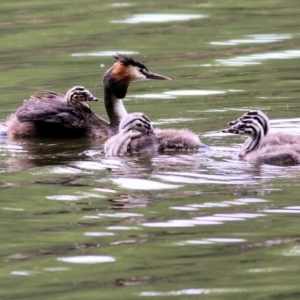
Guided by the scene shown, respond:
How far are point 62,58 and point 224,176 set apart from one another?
879cm

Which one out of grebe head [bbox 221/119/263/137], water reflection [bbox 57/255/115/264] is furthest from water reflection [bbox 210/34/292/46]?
water reflection [bbox 57/255/115/264]

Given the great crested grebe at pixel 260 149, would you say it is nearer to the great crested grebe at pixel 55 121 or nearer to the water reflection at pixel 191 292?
the great crested grebe at pixel 55 121

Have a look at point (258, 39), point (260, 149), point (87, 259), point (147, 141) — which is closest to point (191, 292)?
point (87, 259)

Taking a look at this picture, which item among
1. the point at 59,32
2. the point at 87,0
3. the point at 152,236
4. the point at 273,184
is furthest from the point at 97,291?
the point at 87,0

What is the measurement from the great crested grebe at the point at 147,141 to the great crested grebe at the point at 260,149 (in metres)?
0.44

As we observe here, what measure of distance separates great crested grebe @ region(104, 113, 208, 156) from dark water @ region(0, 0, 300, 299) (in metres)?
0.24

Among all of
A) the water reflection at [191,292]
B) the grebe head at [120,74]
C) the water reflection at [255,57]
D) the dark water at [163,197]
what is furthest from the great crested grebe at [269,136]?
the water reflection at [255,57]

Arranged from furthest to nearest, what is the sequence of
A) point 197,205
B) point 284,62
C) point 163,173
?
point 284,62
point 163,173
point 197,205

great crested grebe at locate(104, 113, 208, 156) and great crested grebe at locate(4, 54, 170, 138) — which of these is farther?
great crested grebe at locate(4, 54, 170, 138)

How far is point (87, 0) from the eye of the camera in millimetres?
22328

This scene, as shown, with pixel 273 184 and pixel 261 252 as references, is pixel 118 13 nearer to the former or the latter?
pixel 273 184

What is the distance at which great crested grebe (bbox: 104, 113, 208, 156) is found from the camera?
1048 centimetres

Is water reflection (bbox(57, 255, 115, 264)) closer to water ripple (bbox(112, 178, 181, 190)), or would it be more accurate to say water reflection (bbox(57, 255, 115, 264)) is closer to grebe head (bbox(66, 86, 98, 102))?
water ripple (bbox(112, 178, 181, 190))

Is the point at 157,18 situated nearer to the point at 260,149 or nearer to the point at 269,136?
the point at 269,136
